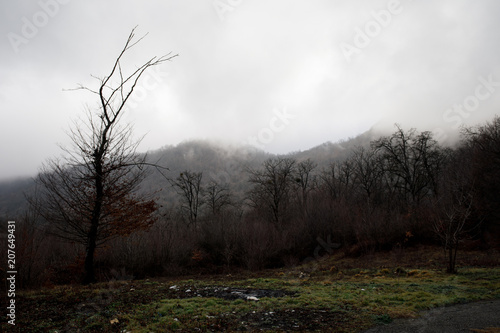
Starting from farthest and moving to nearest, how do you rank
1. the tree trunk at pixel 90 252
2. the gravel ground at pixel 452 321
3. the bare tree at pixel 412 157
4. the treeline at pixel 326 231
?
the bare tree at pixel 412 157, the treeline at pixel 326 231, the tree trunk at pixel 90 252, the gravel ground at pixel 452 321

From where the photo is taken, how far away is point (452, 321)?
Result: 723 cm

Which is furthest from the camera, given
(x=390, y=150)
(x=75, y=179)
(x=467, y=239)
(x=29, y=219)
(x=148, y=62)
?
(x=390, y=150)

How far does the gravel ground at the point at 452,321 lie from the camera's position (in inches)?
261

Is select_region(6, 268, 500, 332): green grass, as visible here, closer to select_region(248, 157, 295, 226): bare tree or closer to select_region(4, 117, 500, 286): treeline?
select_region(4, 117, 500, 286): treeline

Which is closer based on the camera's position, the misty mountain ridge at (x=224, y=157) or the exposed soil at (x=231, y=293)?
the exposed soil at (x=231, y=293)

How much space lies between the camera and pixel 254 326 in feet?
22.7

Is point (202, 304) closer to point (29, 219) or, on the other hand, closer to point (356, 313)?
point (356, 313)

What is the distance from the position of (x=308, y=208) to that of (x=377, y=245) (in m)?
8.62

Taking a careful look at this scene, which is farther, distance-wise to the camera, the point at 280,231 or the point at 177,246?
the point at 280,231

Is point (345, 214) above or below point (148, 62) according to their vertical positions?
below

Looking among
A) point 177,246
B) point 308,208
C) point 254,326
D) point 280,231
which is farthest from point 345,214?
point 254,326

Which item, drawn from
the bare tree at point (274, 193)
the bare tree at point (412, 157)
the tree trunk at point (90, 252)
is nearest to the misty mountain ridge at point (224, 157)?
the bare tree at point (274, 193)

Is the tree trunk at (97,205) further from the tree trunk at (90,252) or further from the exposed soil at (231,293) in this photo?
the exposed soil at (231,293)

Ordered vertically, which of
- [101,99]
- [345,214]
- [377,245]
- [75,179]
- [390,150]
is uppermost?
[390,150]
